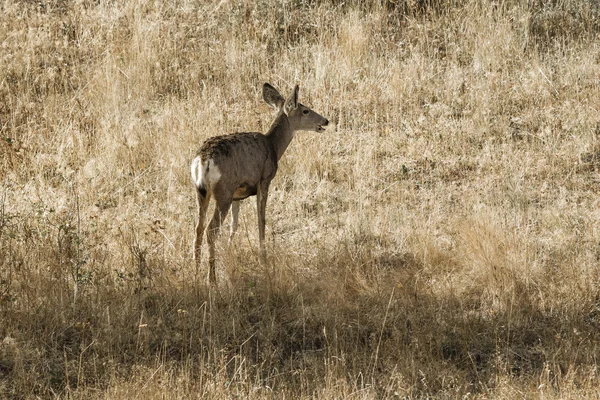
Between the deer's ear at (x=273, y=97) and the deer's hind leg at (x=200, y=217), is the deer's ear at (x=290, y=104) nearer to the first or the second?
the deer's ear at (x=273, y=97)

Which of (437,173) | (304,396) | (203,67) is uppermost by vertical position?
(203,67)

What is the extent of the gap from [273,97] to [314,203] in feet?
3.93

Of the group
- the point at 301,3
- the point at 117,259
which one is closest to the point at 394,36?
the point at 301,3

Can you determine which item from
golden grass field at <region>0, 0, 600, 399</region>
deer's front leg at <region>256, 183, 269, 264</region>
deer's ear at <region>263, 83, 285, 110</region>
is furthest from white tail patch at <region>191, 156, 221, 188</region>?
deer's ear at <region>263, 83, 285, 110</region>

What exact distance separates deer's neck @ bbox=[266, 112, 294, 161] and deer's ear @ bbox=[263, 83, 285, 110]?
0.21m

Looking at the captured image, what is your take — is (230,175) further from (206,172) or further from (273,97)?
(273,97)

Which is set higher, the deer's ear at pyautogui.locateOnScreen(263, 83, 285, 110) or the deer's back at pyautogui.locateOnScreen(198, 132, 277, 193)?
the deer's ear at pyautogui.locateOnScreen(263, 83, 285, 110)

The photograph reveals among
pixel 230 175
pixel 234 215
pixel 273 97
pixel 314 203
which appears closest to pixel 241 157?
pixel 230 175

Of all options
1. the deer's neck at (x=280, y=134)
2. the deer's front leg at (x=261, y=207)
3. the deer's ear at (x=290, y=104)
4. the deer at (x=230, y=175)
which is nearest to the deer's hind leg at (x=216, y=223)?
the deer at (x=230, y=175)

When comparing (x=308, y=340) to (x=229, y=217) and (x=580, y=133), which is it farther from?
(x=580, y=133)

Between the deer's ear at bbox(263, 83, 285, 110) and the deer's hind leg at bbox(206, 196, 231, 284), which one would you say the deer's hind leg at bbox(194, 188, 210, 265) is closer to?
the deer's hind leg at bbox(206, 196, 231, 284)

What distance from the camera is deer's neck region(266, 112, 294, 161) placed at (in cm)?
907

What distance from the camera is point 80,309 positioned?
7.02 meters

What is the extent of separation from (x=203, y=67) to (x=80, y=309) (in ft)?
20.5
